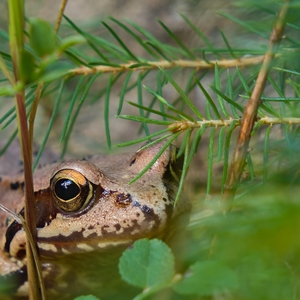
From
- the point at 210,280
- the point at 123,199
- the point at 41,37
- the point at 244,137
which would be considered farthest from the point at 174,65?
the point at 210,280

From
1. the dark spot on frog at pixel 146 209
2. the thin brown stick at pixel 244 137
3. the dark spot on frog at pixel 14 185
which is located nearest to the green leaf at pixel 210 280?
the thin brown stick at pixel 244 137

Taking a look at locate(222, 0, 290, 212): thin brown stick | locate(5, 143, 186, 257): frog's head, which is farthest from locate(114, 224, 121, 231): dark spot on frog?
locate(222, 0, 290, 212): thin brown stick

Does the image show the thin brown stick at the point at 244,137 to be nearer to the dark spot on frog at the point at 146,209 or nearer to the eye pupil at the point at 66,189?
the dark spot on frog at the point at 146,209

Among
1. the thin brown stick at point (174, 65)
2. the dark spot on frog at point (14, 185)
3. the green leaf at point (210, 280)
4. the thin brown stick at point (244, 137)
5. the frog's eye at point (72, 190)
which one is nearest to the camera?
the green leaf at point (210, 280)

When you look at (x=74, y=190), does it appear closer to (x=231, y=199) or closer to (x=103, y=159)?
(x=103, y=159)

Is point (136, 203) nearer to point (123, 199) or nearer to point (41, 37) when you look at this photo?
point (123, 199)

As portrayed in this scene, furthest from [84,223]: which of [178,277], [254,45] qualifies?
[254,45]

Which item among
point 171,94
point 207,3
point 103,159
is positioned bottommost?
point 103,159
